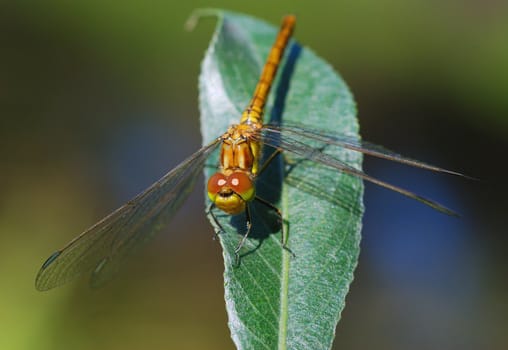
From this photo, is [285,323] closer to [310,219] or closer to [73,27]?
[310,219]

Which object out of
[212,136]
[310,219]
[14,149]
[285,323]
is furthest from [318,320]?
[14,149]

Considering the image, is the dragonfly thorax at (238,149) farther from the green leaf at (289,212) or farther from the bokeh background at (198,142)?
the bokeh background at (198,142)

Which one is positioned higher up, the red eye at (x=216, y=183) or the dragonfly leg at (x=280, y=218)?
the red eye at (x=216, y=183)

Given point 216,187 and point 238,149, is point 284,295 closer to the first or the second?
point 216,187

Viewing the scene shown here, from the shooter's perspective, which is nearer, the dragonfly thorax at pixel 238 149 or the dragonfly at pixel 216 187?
the dragonfly at pixel 216 187

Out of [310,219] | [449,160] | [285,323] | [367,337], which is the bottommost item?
[367,337]

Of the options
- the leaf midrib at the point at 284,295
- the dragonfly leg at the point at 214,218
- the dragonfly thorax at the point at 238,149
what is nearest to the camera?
the leaf midrib at the point at 284,295

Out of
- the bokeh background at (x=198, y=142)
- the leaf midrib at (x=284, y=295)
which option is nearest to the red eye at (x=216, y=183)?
the leaf midrib at (x=284, y=295)

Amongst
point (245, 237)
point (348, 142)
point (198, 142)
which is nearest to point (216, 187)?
point (245, 237)
